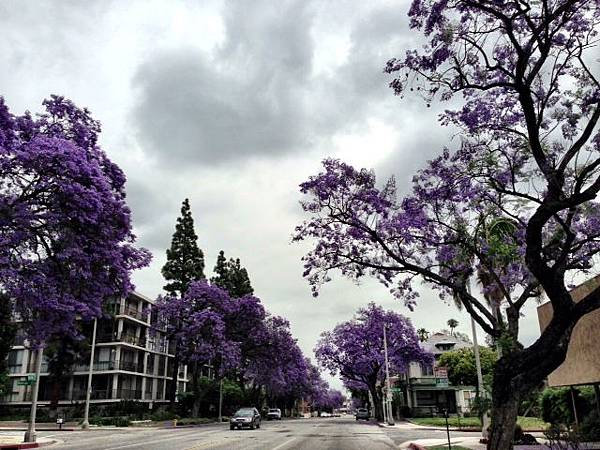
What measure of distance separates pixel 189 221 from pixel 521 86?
165 feet

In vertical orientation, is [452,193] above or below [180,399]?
above

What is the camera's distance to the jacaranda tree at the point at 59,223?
50.7 ft

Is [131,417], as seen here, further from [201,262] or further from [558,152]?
[558,152]

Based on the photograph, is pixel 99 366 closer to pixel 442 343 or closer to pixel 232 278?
pixel 232 278

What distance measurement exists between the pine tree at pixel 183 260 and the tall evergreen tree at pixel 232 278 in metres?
9.73

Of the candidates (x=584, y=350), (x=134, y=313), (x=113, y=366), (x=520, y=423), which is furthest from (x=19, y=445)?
(x=134, y=313)

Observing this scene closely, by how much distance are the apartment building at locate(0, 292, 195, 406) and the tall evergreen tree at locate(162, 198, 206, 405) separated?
3884mm

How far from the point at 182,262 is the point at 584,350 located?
43.5 meters

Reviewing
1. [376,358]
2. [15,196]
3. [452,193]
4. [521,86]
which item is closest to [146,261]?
[15,196]

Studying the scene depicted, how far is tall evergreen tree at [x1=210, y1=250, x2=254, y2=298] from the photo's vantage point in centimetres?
6788

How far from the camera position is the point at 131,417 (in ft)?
168

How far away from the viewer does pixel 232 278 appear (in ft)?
230

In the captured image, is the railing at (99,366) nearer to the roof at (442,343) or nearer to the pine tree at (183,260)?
the pine tree at (183,260)

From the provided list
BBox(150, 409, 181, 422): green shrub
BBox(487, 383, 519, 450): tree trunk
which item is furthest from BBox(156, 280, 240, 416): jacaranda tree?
BBox(487, 383, 519, 450): tree trunk
